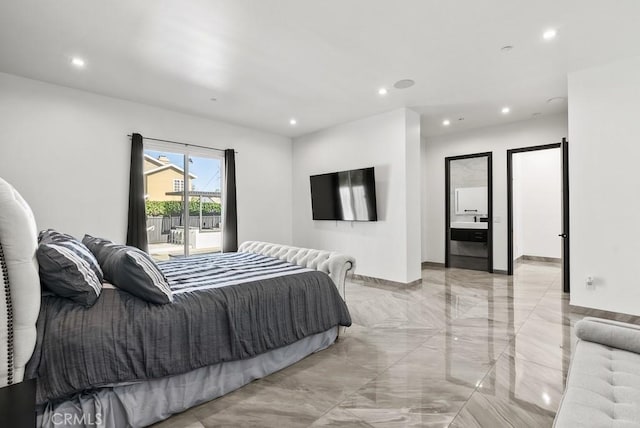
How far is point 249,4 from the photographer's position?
2.49 meters

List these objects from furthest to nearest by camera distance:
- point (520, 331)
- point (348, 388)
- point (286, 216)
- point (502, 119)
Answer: point (286, 216)
point (502, 119)
point (520, 331)
point (348, 388)

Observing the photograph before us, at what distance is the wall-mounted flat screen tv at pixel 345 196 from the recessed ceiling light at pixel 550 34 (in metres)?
2.72

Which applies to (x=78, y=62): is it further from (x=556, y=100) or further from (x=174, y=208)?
(x=556, y=100)

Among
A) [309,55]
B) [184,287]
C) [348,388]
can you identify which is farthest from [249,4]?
[348,388]

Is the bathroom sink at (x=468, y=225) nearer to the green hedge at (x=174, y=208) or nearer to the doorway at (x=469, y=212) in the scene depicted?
the doorway at (x=469, y=212)

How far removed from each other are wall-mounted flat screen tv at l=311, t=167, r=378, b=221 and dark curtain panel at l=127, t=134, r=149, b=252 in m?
2.95

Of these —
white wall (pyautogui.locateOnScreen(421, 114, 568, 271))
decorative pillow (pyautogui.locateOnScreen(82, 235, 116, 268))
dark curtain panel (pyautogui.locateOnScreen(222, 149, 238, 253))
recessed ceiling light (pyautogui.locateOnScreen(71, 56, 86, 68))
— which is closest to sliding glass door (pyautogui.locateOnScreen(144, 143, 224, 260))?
dark curtain panel (pyautogui.locateOnScreen(222, 149, 238, 253))

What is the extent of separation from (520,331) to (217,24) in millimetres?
4094

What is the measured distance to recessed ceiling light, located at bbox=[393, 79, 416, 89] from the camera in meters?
3.94

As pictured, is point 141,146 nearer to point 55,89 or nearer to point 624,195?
point 55,89

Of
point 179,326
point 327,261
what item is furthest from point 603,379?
point 179,326

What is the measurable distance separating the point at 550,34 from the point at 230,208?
483 centimetres

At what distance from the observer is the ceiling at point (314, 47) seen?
8.39 ft

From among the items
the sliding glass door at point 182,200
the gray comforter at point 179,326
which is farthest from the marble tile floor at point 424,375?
the sliding glass door at point 182,200
